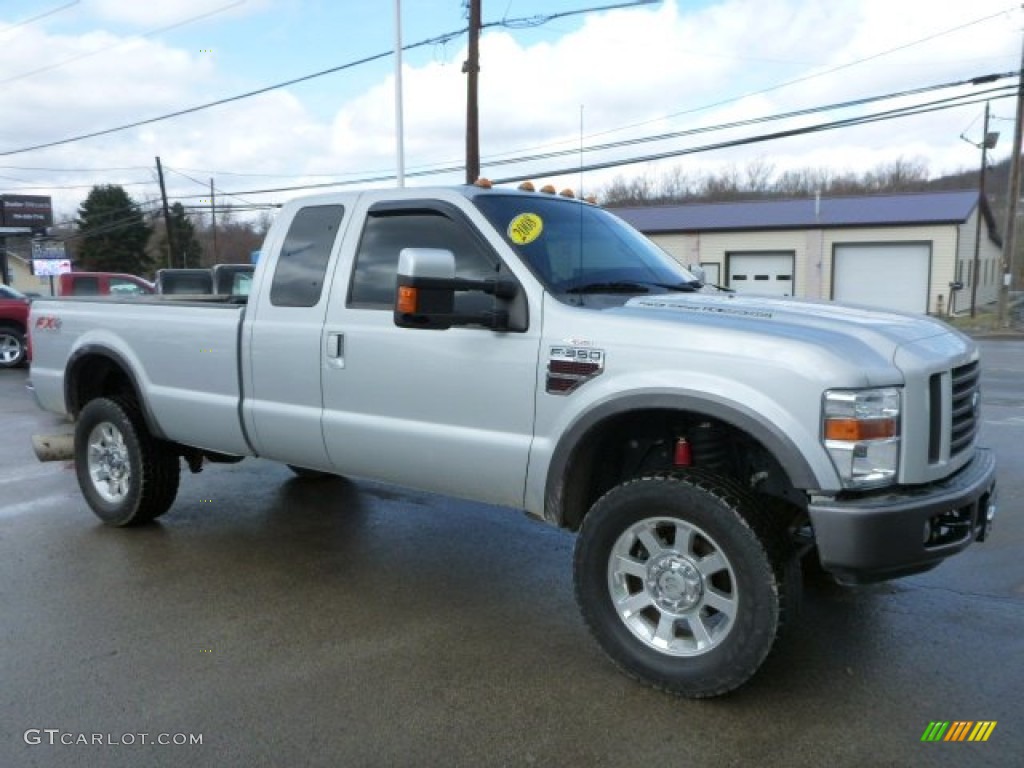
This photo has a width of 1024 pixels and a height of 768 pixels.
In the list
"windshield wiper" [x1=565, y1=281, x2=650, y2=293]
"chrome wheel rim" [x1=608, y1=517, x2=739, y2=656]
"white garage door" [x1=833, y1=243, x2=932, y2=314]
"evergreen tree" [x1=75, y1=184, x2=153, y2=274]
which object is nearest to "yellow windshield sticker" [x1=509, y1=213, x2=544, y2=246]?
"windshield wiper" [x1=565, y1=281, x2=650, y2=293]

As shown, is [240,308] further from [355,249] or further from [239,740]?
[239,740]

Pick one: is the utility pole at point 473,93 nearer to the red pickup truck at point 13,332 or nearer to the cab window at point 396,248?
the red pickup truck at point 13,332

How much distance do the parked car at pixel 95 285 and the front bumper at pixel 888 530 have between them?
55.1ft

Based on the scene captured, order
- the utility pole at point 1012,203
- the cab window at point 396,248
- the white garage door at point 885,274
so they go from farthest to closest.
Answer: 1. the white garage door at point 885,274
2. the utility pole at point 1012,203
3. the cab window at point 396,248

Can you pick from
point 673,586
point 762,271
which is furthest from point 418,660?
point 762,271

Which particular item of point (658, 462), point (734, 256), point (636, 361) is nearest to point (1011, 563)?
point (658, 462)

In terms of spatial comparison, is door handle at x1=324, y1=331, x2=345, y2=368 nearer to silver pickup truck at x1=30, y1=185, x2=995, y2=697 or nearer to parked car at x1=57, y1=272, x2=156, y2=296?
silver pickup truck at x1=30, y1=185, x2=995, y2=697

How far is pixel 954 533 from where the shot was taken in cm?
318

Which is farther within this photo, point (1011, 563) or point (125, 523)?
point (125, 523)

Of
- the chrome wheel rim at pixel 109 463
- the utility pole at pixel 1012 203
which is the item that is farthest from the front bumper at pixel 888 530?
the utility pole at pixel 1012 203

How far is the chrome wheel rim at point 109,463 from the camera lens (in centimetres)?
575

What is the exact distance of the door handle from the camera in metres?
4.36

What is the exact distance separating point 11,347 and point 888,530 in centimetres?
1823

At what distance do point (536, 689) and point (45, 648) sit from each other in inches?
87.4
